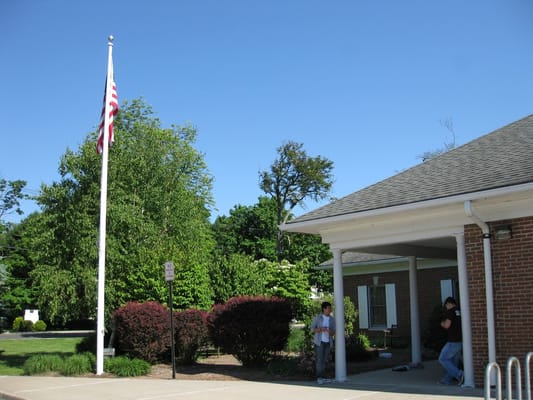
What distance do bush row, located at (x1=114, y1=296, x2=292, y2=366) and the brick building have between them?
262 centimetres

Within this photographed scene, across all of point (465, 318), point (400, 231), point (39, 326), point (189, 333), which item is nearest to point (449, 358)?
point (465, 318)

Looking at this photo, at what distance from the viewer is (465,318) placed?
1109 cm

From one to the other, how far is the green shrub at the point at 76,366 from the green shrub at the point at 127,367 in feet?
1.63

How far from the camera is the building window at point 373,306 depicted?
25.0m

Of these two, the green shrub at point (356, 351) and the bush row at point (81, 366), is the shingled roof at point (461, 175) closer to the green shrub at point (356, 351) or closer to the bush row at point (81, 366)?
the green shrub at point (356, 351)

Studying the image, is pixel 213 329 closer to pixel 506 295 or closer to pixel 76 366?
pixel 76 366

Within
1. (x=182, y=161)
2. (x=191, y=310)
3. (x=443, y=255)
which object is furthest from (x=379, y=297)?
(x=182, y=161)

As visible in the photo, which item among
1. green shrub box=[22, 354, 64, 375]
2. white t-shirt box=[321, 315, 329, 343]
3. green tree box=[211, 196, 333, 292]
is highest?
green tree box=[211, 196, 333, 292]

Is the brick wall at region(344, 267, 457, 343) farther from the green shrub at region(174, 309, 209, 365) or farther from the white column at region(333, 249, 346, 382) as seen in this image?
the white column at region(333, 249, 346, 382)

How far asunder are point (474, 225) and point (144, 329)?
9.55m

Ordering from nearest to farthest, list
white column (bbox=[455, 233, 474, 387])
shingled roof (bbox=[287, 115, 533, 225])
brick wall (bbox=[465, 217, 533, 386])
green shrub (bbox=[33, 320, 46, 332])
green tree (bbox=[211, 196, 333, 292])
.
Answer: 1. brick wall (bbox=[465, 217, 533, 386])
2. shingled roof (bbox=[287, 115, 533, 225])
3. white column (bbox=[455, 233, 474, 387])
4. green shrub (bbox=[33, 320, 46, 332])
5. green tree (bbox=[211, 196, 333, 292])

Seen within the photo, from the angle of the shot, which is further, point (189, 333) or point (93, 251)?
point (93, 251)

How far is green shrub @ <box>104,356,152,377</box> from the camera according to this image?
50.2ft

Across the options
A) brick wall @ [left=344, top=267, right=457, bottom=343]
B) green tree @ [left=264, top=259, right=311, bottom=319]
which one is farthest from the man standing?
green tree @ [left=264, top=259, right=311, bottom=319]
